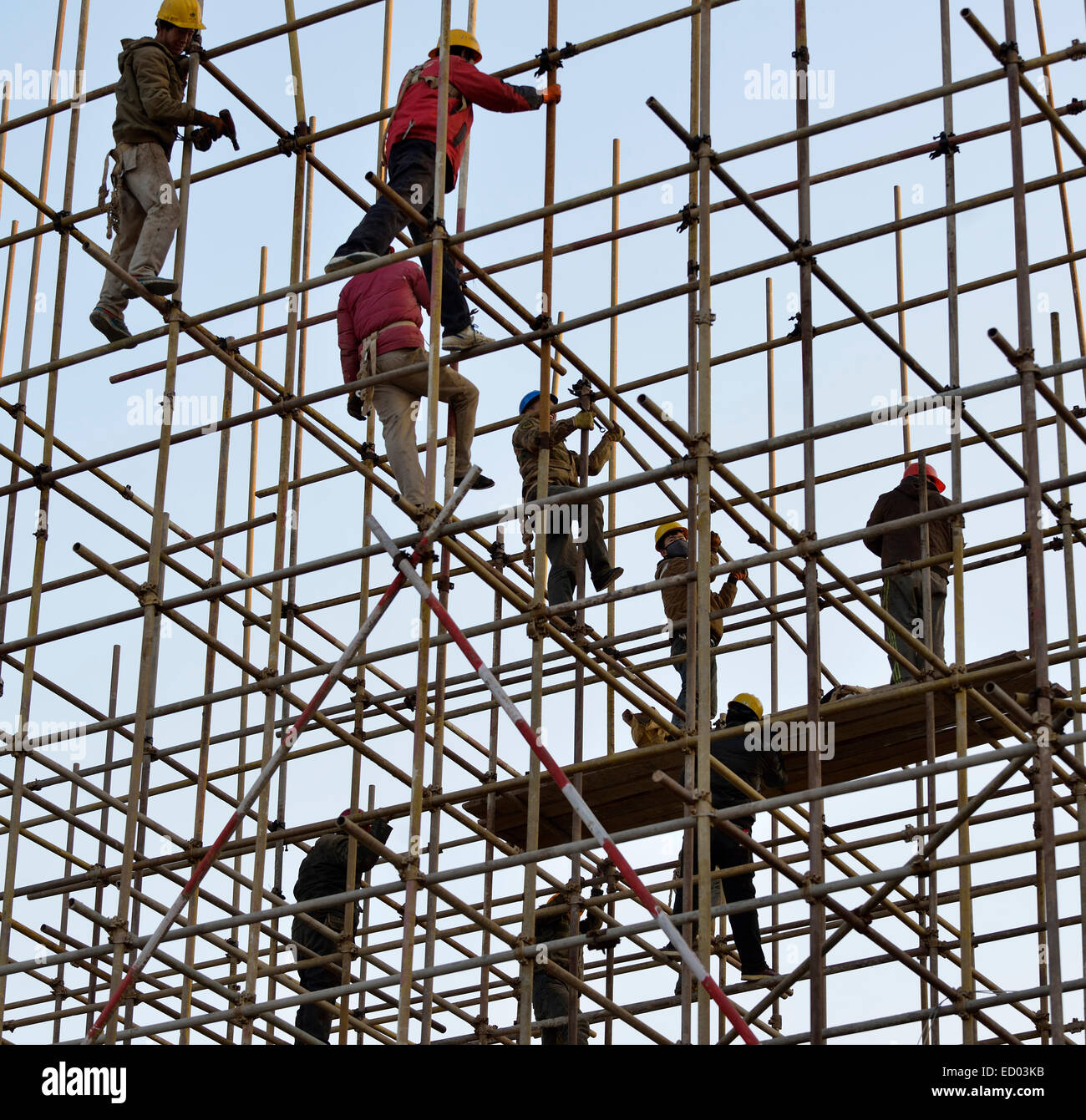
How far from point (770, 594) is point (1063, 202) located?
3544 mm

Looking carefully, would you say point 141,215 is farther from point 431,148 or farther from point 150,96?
point 431,148

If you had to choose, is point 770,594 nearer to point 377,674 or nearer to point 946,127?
point 377,674

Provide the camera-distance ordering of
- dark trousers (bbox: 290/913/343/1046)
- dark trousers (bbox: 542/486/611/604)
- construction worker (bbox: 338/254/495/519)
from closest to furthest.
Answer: construction worker (bbox: 338/254/495/519)
dark trousers (bbox: 290/913/343/1046)
dark trousers (bbox: 542/486/611/604)

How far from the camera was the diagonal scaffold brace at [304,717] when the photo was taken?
40.9 feet

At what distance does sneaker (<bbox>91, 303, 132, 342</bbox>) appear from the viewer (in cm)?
1453

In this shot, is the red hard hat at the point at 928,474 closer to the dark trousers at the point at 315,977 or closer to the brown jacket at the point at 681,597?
the brown jacket at the point at 681,597

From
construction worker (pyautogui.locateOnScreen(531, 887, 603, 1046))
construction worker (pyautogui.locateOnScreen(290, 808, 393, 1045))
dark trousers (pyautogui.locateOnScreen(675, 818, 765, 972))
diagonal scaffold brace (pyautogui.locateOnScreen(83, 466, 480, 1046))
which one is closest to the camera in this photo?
diagonal scaffold brace (pyautogui.locateOnScreen(83, 466, 480, 1046))

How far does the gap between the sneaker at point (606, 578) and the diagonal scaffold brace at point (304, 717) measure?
4191mm

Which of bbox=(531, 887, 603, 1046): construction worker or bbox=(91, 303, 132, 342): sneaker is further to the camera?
bbox=(531, 887, 603, 1046): construction worker

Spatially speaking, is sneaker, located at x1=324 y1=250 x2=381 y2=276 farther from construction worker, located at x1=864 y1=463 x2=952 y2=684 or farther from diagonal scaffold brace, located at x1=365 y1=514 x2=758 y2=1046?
construction worker, located at x1=864 y1=463 x2=952 y2=684

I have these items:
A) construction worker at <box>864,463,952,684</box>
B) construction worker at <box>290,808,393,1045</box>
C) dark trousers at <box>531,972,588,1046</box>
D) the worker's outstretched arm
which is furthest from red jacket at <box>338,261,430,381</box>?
dark trousers at <box>531,972,588,1046</box>

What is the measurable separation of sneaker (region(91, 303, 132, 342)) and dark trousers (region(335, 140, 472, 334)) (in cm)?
147

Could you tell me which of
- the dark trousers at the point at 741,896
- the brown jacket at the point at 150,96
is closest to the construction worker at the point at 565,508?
the dark trousers at the point at 741,896
